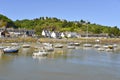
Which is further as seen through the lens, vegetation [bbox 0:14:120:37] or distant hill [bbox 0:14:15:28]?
vegetation [bbox 0:14:120:37]

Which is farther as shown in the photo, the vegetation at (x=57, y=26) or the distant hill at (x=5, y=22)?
the vegetation at (x=57, y=26)

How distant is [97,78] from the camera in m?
32.2

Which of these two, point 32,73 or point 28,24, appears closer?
point 32,73

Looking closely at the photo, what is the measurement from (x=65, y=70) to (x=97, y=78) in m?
6.15

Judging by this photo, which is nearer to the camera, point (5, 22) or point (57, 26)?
point (5, 22)

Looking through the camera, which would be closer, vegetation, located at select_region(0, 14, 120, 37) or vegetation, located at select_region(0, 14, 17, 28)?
vegetation, located at select_region(0, 14, 17, 28)

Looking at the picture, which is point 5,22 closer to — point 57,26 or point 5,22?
point 5,22

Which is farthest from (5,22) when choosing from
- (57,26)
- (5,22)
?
(57,26)

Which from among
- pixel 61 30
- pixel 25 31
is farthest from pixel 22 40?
pixel 61 30

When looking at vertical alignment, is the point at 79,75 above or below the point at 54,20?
below

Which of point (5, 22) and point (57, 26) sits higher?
point (5, 22)

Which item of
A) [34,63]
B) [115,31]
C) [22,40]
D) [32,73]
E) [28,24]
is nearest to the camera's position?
[32,73]

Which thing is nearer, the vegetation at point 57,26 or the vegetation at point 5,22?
the vegetation at point 5,22

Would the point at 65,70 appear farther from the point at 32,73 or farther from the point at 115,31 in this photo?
the point at 115,31
